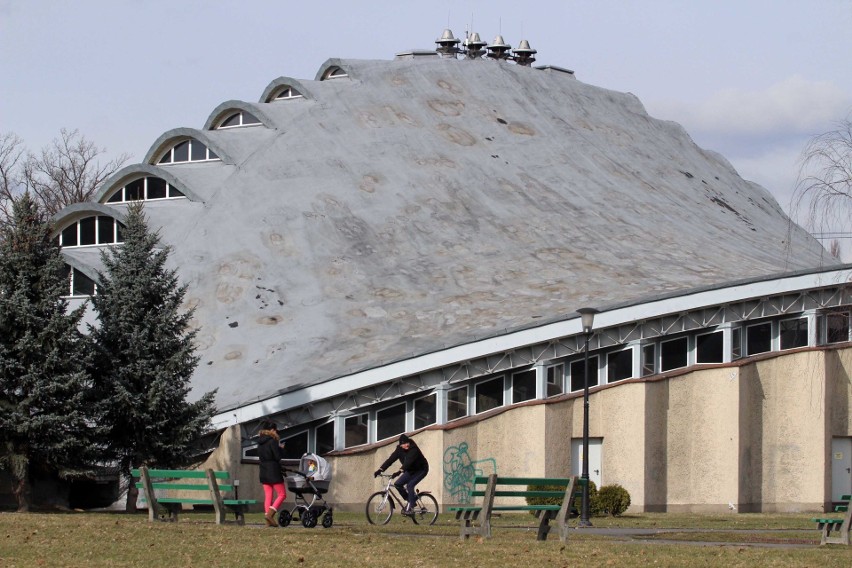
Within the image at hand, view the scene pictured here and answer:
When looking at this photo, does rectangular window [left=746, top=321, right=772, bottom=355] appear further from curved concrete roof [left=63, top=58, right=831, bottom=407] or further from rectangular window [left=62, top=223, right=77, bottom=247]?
rectangular window [left=62, top=223, right=77, bottom=247]

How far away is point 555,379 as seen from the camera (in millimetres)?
37781

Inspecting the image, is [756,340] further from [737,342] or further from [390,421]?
[390,421]

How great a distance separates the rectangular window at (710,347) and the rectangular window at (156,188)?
2170 cm

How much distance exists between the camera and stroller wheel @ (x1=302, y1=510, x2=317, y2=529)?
69.5ft

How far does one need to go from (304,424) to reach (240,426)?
1.86 m

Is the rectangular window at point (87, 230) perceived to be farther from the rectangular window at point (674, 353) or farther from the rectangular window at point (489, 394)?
the rectangular window at point (674, 353)

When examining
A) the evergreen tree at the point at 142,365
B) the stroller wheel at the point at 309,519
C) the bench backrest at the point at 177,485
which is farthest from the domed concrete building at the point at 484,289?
the bench backrest at the point at 177,485

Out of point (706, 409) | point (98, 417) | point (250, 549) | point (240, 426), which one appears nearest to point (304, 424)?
point (240, 426)

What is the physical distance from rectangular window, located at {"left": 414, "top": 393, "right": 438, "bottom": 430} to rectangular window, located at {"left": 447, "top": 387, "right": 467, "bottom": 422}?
38 cm

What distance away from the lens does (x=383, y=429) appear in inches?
1480

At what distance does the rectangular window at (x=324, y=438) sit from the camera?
3750 cm

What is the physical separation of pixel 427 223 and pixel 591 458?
14165 millimetres

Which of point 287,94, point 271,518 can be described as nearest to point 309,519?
point 271,518

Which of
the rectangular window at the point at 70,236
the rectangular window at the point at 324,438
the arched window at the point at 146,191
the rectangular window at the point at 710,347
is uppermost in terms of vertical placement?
the arched window at the point at 146,191
